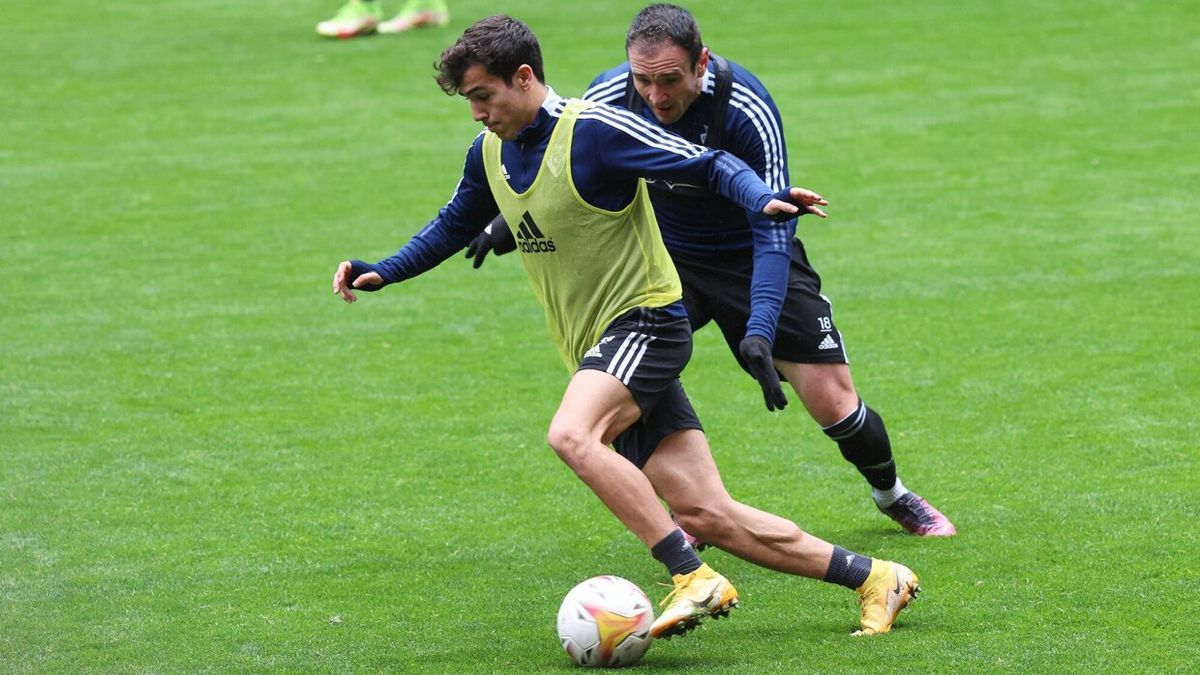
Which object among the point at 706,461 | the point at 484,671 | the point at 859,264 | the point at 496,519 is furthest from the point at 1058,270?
the point at 484,671

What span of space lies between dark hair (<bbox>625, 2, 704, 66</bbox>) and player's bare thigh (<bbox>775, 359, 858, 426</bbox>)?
1.34 m

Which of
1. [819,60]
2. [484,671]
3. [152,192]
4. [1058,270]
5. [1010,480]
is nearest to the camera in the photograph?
[484,671]

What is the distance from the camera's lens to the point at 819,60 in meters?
17.8

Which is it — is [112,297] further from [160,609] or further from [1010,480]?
[1010,480]

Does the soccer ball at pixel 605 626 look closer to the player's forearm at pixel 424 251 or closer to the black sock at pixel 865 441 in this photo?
the player's forearm at pixel 424 251

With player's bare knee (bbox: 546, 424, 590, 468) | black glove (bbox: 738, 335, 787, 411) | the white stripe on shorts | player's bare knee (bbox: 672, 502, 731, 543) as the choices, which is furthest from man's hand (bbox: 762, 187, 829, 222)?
player's bare knee (bbox: 672, 502, 731, 543)

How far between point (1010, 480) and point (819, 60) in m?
10.9

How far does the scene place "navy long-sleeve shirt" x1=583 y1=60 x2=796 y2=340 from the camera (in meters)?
5.60

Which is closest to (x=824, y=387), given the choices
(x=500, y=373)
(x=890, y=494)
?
(x=890, y=494)

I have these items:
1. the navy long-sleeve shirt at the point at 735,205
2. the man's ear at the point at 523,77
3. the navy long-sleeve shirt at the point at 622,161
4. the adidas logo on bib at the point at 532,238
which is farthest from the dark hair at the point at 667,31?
the adidas logo on bib at the point at 532,238

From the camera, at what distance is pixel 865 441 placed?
6652 mm

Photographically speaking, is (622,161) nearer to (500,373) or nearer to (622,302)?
(622,302)

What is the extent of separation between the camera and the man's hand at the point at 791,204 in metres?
5.05

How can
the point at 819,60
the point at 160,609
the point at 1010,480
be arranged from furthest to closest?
the point at 819,60 → the point at 1010,480 → the point at 160,609
